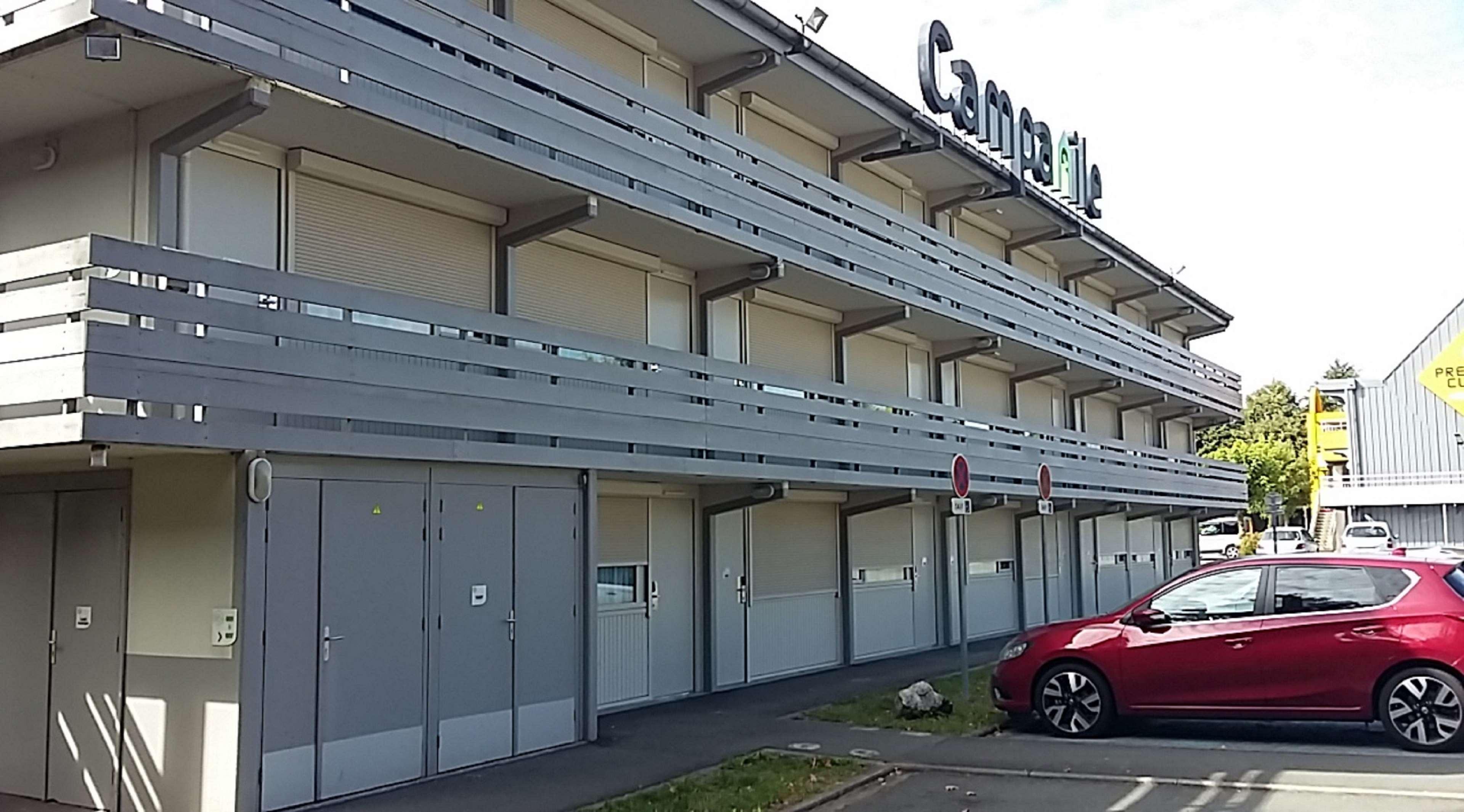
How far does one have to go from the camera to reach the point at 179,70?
345 inches

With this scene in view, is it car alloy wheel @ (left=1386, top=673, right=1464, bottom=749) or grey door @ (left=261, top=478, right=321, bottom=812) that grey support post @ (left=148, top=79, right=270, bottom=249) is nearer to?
grey door @ (left=261, top=478, right=321, bottom=812)

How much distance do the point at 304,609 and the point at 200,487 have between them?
3.79 feet

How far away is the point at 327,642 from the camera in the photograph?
10000 millimetres

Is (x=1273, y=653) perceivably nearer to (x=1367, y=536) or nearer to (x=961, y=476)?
(x=961, y=476)

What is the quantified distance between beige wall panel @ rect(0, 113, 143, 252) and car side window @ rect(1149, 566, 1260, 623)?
30.4 feet

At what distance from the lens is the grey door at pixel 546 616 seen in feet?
38.9

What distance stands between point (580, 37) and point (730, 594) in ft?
22.8

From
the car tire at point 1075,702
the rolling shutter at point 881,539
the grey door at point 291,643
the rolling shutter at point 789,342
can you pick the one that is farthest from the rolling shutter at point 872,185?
the grey door at point 291,643

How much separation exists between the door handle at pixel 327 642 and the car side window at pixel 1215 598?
727 centimetres

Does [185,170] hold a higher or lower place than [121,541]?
higher

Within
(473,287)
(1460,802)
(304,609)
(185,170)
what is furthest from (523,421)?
(1460,802)

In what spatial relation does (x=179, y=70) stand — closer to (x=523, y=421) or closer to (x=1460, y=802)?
(x=523, y=421)

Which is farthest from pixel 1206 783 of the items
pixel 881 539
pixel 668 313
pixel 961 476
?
pixel 881 539

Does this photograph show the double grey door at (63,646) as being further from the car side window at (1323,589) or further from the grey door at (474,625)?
the car side window at (1323,589)
